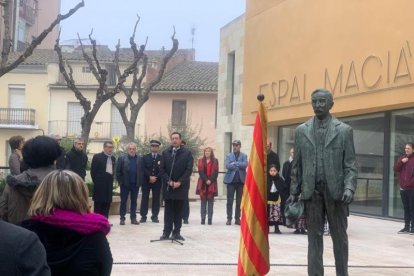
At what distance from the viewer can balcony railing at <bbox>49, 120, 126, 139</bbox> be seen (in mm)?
48281

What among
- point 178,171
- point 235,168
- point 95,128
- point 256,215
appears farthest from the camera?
point 95,128

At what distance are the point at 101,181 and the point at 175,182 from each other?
2.33m

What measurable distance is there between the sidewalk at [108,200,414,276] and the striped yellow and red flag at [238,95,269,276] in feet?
5.03

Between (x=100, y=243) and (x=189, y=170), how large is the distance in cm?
866

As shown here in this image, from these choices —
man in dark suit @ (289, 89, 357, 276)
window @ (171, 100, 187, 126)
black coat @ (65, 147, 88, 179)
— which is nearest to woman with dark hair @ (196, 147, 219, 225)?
black coat @ (65, 147, 88, 179)

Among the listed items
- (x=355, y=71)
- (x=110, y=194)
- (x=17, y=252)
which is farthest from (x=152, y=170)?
(x=17, y=252)

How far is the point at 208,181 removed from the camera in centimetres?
1606

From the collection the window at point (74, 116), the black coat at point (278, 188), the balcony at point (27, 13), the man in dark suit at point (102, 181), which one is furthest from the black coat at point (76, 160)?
the balcony at point (27, 13)

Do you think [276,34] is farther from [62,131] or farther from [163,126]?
[62,131]

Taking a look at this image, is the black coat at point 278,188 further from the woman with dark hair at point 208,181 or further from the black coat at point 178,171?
the black coat at point 178,171

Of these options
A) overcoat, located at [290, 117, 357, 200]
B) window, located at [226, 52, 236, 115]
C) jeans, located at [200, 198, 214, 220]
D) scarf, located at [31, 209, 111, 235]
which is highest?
window, located at [226, 52, 236, 115]

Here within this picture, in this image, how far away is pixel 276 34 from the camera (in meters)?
23.8

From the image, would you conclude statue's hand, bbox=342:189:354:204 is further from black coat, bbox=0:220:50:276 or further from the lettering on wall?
the lettering on wall

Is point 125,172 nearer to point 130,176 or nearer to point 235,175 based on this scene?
point 130,176
